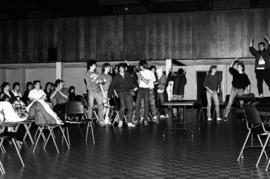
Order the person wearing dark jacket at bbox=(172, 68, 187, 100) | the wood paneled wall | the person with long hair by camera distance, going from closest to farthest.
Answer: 1. the person with long hair
2. the person wearing dark jacket at bbox=(172, 68, 187, 100)
3. the wood paneled wall

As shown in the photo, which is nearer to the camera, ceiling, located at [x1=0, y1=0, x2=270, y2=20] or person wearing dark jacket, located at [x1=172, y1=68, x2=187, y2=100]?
person wearing dark jacket, located at [x1=172, y1=68, x2=187, y2=100]

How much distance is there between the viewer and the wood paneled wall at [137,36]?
18234mm

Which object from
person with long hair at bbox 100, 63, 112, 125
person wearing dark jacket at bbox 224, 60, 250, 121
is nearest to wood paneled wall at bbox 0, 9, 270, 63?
person wearing dark jacket at bbox 224, 60, 250, 121

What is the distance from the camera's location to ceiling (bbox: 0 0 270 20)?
19042mm

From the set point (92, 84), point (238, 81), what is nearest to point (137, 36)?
point (238, 81)

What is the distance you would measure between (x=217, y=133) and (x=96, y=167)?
4701 millimetres

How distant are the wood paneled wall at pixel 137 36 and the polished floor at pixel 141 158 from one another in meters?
9.16

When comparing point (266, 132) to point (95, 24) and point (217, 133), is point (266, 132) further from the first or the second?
point (95, 24)

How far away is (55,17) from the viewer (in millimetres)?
19688

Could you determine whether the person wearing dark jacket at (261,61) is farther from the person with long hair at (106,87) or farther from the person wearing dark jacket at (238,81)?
the person with long hair at (106,87)

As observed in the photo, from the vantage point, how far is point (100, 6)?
796 inches

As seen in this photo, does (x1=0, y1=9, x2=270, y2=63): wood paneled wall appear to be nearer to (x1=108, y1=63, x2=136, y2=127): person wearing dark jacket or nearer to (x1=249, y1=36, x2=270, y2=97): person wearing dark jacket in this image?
(x1=249, y1=36, x2=270, y2=97): person wearing dark jacket

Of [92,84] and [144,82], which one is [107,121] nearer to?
[92,84]

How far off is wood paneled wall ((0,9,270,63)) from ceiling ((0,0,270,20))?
67 cm
